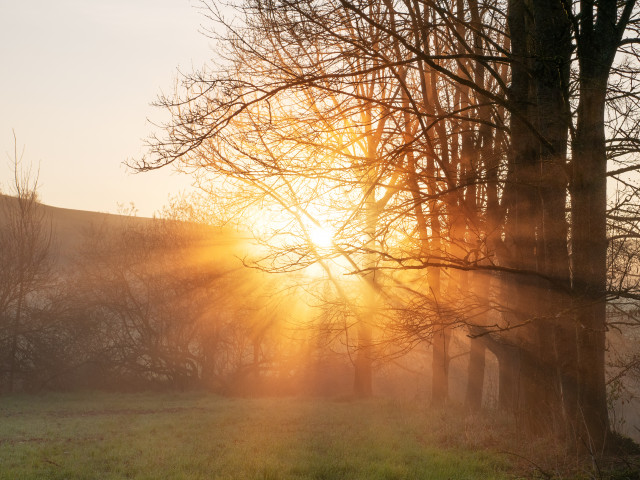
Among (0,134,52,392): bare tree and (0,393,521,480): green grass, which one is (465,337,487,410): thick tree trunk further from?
(0,134,52,392): bare tree

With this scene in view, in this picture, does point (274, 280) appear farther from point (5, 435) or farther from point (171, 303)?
point (5, 435)

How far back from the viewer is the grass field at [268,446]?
323 inches

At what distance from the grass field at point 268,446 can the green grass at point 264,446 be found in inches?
0.7

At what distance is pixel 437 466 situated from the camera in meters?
8.20

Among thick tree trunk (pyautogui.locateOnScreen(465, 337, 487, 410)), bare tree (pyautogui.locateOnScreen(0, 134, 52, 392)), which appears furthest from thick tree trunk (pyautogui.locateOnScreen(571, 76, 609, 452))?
bare tree (pyautogui.locateOnScreen(0, 134, 52, 392))

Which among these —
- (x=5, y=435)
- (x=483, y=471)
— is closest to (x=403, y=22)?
(x=483, y=471)

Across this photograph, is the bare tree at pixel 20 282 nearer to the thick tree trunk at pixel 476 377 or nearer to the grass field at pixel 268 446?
the grass field at pixel 268 446

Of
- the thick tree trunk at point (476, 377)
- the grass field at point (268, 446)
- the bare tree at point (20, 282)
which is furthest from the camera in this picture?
the bare tree at point (20, 282)

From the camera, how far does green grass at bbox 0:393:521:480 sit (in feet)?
27.0

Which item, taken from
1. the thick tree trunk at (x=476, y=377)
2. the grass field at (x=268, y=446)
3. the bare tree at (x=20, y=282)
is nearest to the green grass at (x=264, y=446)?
the grass field at (x=268, y=446)

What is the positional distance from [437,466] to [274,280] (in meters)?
18.0

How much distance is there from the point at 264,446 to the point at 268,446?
0.09 meters

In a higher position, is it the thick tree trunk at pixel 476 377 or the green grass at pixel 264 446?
the thick tree trunk at pixel 476 377

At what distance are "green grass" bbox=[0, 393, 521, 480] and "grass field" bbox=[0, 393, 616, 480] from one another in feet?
0.06
